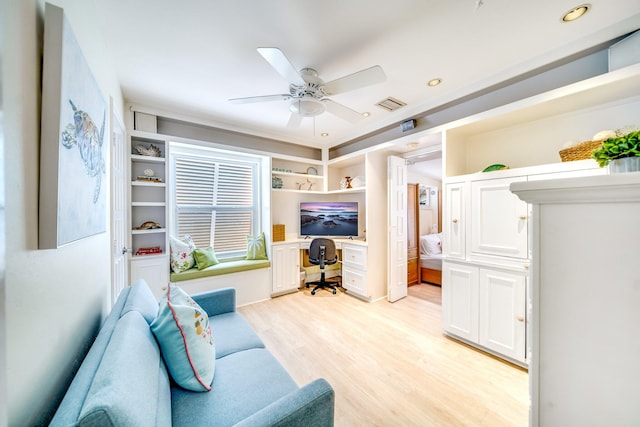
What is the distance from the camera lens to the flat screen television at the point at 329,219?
387 centimetres

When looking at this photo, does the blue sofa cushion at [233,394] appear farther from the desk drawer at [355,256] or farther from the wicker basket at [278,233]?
the wicker basket at [278,233]

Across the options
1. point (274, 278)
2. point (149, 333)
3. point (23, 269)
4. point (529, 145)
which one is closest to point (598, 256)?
point (23, 269)

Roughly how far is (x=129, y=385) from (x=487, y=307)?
2596 mm

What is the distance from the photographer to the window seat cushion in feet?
9.40

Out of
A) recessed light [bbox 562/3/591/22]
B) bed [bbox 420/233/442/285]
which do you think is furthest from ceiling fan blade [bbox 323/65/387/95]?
bed [bbox 420/233/442/285]

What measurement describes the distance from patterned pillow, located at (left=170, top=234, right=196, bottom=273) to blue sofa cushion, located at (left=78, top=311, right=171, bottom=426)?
203 cm

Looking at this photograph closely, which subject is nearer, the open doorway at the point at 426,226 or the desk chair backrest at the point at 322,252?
the desk chair backrest at the point at 322,252

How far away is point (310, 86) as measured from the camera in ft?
6.45

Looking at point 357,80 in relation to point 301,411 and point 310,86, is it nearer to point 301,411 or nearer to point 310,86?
point 310,86

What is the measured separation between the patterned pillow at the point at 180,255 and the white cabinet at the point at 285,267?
1.12 m

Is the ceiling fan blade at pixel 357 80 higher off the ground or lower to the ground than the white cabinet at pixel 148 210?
higher

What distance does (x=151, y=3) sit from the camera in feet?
4.67

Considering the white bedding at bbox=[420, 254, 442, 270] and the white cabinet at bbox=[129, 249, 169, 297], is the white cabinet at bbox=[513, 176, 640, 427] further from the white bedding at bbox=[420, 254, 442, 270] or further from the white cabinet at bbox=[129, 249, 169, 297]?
the white bedding at bbox=[420, 254, 442, 270]

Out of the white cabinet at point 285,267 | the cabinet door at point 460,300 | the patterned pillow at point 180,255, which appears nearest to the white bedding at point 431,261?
the cabinet door at point 460,300
